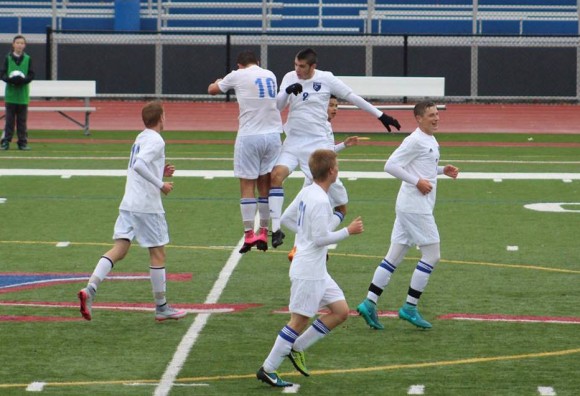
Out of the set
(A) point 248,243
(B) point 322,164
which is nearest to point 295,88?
(A) point 248,243

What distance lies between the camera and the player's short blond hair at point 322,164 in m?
8.32

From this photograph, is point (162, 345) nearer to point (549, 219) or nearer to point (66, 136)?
point (549, 219)

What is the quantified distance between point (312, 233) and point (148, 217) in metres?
2.21

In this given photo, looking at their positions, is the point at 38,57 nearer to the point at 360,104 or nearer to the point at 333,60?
the point at 333,60

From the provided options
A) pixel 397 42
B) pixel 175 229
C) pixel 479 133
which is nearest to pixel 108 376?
pixel 175 229

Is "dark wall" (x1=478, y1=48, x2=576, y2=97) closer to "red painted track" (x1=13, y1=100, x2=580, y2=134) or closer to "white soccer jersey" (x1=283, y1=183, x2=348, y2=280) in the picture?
"red painted track" (x1=13, y1=100, x2=580, y2=134)

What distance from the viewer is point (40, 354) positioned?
908 centimetres

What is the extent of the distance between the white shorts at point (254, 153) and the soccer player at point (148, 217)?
3546mm

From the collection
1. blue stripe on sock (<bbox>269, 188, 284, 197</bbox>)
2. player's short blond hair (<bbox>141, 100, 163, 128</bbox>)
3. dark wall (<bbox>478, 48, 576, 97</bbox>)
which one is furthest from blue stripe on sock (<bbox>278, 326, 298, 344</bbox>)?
dark wall (<bbox>478, 48, 576, 97</bbox>)

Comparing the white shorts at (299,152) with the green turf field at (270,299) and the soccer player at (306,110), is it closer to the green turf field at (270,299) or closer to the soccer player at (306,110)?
the soccer player at (306,110)

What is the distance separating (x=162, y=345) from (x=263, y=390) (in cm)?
145

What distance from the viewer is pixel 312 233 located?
8250mm

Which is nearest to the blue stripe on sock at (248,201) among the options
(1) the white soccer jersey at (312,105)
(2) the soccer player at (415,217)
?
(1) the white soccer jersey at (312,105)

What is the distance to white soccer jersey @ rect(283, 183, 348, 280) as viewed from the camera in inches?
324
